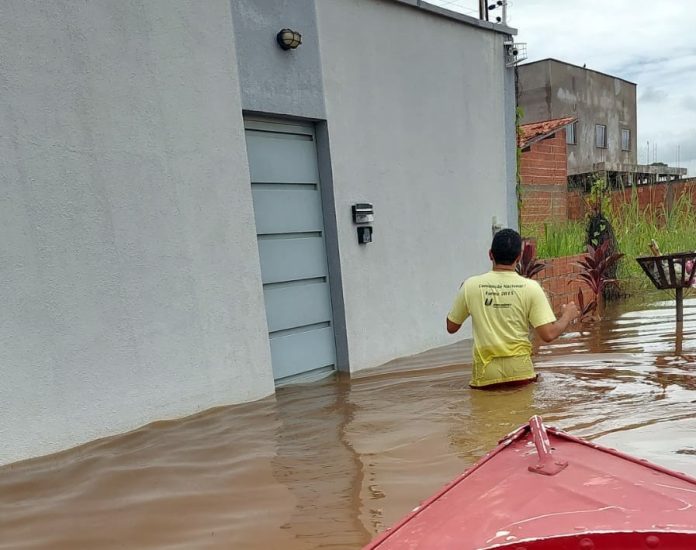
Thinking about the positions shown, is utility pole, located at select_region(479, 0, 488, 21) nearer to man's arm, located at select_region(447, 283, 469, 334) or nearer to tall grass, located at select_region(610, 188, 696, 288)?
tall grass, located at select_region(610, 188, 696, 288)

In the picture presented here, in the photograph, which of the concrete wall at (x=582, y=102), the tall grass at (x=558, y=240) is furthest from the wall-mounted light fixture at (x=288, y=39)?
the concrete wall at (x=582, y=102)

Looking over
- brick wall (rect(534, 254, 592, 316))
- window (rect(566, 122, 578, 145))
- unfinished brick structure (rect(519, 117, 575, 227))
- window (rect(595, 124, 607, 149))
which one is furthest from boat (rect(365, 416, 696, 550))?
window (rect(595, 124, 607, 149))

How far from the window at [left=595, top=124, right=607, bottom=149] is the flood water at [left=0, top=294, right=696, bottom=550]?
25.5 metres

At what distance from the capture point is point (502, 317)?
14.1 feet

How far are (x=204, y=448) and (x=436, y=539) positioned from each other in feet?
8.25

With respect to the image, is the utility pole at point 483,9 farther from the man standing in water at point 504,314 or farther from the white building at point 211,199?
the man standing in water at point 504,314

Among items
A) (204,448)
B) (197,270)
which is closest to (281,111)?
(197,270)

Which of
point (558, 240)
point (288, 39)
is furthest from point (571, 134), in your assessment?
point (288, 39)

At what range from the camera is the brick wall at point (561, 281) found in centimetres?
911

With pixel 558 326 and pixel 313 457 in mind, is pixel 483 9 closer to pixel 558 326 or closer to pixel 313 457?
pixel 558 326

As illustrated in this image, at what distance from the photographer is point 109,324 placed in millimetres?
4410

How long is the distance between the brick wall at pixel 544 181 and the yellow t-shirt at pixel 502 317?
26.9ft

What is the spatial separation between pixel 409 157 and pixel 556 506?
18.9ft

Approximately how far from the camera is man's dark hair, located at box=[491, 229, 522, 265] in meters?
4.22
